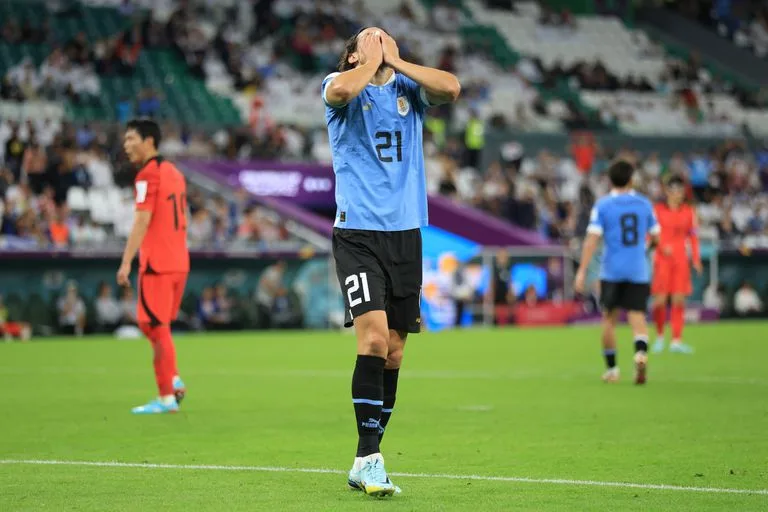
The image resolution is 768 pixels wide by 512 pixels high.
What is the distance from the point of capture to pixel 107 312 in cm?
2727

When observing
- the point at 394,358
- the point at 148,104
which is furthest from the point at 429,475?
the point at 148,104

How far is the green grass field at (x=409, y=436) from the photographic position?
24.9ft

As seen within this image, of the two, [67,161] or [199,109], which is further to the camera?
[199,109]

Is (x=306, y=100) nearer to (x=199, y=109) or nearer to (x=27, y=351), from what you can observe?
(x=199, y=109)

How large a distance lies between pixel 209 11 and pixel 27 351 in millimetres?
18734

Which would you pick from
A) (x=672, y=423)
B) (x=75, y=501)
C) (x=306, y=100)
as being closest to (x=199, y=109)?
(x=306, y=100)

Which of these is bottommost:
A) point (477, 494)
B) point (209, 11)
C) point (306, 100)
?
point (477, 494)

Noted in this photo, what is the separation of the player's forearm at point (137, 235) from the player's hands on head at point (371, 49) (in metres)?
Result: 4.84

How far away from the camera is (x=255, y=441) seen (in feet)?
34.0

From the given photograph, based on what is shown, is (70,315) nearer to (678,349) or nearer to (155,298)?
(678,349)

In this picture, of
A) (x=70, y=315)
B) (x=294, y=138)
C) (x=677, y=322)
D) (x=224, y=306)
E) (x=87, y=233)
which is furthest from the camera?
(x=294, y=138)

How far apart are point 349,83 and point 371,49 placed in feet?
0.94

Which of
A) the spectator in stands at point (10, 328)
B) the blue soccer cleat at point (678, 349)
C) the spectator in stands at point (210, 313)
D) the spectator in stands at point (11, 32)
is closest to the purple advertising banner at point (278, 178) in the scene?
the spectator in stands at point (210, 313)

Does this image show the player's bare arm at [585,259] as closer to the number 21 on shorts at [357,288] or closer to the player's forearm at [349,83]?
the number 21 on shorts at [357,288]
